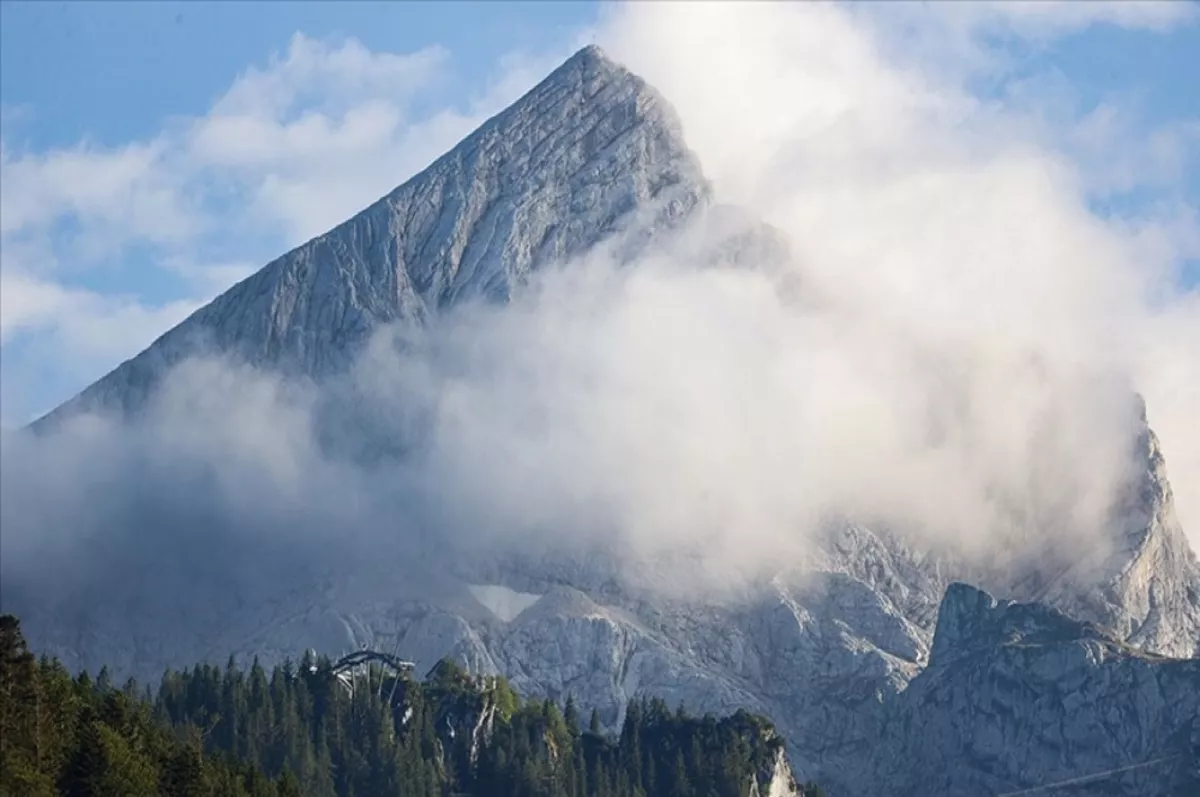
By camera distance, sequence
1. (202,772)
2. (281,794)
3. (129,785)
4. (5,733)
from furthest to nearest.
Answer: (281,794) < (202,772) < (129,785) < (5,733)

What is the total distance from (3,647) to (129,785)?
41.9 ft

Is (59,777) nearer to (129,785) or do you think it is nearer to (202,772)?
(129,785)

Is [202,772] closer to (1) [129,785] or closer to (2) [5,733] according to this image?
(1) [129,785]

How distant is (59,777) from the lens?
5837 inches

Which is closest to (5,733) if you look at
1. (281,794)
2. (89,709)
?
(89,709)

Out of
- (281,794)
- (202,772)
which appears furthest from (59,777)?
(281,794)

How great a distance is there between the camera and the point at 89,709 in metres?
160

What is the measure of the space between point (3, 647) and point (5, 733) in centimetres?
650

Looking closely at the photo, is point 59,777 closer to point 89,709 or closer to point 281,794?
point 89,709

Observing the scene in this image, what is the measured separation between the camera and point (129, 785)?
152 m

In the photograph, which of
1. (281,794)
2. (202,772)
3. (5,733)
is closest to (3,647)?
(5,733)

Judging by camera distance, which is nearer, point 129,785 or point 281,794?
point 129,785

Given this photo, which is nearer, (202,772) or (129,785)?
(129,785)

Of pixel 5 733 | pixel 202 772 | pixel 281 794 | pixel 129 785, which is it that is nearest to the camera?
pixel 5 733
